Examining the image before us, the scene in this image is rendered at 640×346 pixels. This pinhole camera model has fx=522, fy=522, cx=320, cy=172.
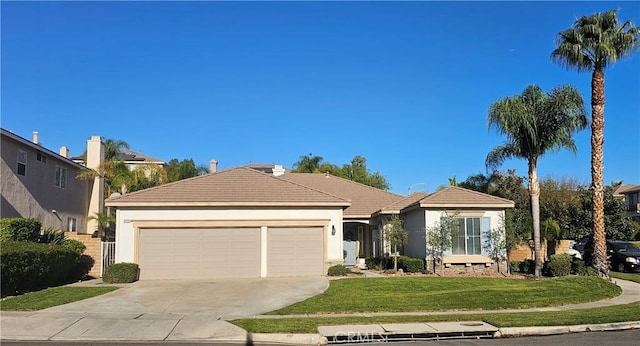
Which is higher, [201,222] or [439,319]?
[201,222]

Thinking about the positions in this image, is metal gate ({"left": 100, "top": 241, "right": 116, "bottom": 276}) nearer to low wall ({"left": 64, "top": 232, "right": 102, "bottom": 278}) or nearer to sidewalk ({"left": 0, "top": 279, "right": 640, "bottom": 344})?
low wall ({"left": 64, "top": 232, "right": 102, "bottom": 278})

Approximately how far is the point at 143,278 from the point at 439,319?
1387cm

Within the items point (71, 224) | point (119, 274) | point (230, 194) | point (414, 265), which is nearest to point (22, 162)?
point (71, 224)

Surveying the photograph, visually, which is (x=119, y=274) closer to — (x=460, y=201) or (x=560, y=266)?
(x=460, y=201)

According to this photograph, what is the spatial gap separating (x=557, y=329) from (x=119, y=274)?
16089 mm

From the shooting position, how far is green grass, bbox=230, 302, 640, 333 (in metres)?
12.0

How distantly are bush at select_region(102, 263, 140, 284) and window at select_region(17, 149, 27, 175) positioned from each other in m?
6.54

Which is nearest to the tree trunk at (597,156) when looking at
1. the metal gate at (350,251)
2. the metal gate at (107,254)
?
the metal gate at (350,251)

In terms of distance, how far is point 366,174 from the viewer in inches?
2781

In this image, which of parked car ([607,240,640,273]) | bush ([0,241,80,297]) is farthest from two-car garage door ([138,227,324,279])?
parked car ([607,240,640,273])

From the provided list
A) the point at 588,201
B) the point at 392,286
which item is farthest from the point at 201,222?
the point at 588,201

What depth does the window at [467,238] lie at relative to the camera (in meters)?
24.1

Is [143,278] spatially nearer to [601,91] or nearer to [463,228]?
[463,228]

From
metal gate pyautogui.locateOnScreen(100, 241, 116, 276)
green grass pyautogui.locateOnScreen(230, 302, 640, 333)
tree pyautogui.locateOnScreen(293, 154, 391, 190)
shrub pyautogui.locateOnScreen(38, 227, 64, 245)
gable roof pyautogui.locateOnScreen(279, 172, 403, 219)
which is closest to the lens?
green grass pyautogui.locateOnScreen(230, 302, 640, 333)
